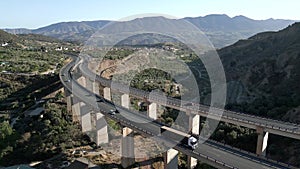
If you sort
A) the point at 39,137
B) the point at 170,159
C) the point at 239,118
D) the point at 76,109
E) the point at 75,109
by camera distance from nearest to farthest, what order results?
the point at 170,159
the point at 239,118
the point at 39,137
the point at 76,109
the point at 75,109

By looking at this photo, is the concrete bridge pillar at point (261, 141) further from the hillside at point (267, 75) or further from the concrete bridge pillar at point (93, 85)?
the concrete bridge pillar at point (93, 85)

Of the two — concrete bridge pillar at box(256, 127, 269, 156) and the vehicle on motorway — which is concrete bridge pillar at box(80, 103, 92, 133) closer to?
the vehicle on motorway

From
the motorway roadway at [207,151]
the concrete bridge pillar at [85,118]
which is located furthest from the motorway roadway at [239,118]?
the concrete bridge pillar at [85,118]

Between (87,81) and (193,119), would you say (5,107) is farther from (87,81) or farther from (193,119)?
(193,119)

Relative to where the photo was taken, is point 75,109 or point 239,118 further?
point 75,109

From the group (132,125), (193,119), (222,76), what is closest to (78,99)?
(132,125)

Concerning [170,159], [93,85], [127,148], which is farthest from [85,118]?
[170,159]

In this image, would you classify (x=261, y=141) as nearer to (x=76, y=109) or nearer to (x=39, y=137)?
(x=76, y=109)
